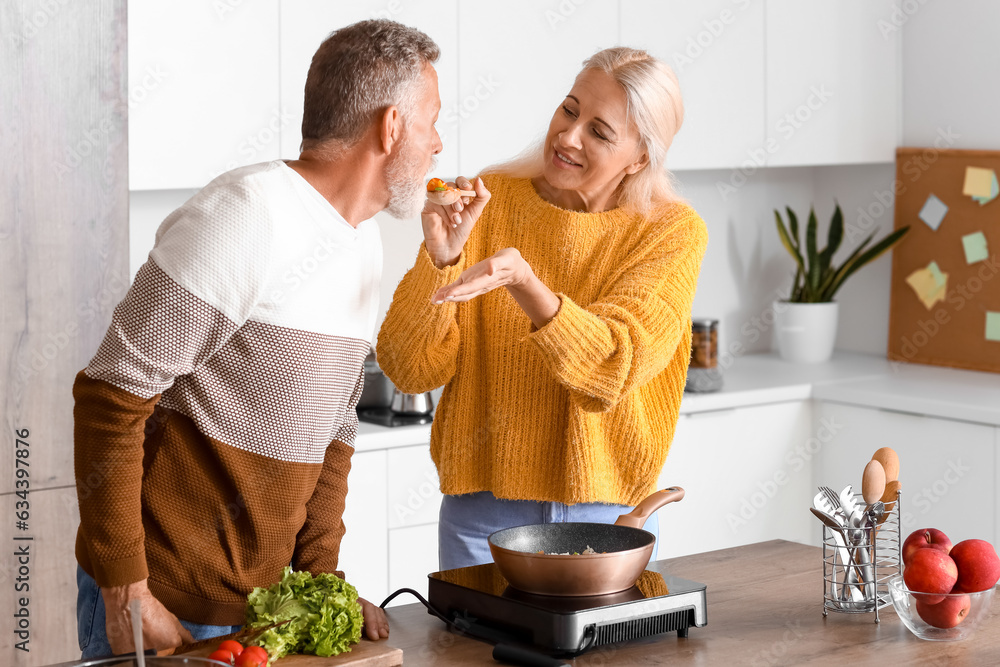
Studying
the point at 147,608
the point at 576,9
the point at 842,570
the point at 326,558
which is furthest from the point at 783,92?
the point at 147,608

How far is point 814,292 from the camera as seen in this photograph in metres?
4.04

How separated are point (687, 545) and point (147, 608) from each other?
7.57 feet

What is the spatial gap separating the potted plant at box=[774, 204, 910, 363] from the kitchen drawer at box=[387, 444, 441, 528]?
157 cm

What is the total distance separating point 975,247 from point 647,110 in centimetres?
226

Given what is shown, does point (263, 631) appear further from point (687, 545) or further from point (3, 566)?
point (687, 545)

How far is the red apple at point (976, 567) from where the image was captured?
1530mm

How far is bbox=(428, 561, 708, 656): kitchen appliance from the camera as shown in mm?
1453

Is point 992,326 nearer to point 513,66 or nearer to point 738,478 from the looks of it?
point 738,478

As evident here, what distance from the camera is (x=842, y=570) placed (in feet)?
5.51

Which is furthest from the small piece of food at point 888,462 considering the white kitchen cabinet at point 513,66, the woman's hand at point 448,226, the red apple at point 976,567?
the white kitchen cabinet at point 513,66

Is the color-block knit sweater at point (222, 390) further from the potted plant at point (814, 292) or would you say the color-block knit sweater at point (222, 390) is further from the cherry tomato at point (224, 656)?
the potted plant at point (814, 292)

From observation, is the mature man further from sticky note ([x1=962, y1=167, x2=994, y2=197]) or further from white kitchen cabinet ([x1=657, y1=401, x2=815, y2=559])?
sticky note ([x1=962, y1=167, x2=994, y2=197])

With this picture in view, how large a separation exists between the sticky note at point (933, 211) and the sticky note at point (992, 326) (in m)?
0.34

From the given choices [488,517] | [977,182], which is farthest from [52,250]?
[977,182]
